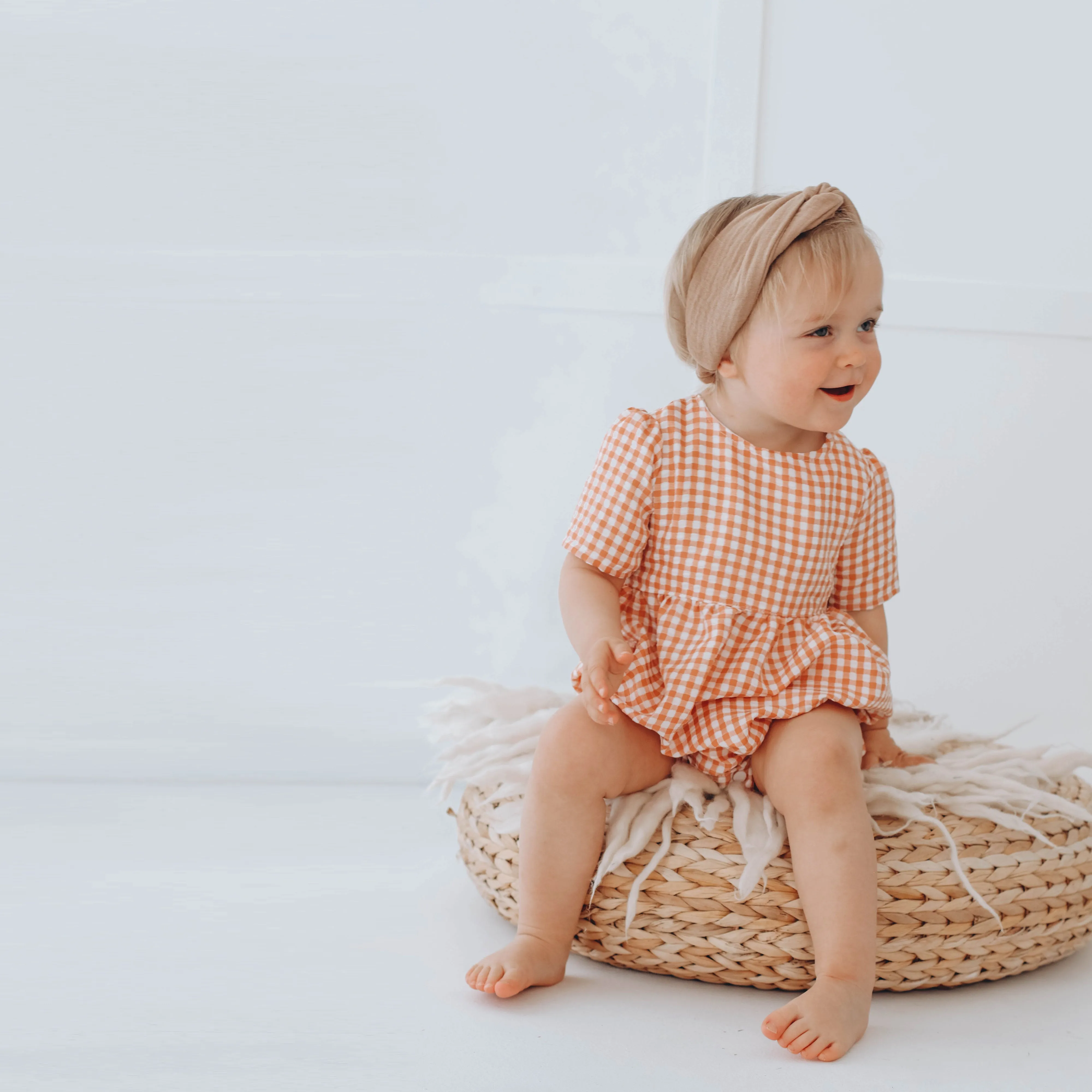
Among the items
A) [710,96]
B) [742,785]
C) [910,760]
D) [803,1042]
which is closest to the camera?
[803,1042]

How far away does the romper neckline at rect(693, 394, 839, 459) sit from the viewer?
1140 mm

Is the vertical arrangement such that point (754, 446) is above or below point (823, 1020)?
above

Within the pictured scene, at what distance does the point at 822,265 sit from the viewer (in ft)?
3.48

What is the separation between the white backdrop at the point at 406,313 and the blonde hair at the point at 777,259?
23.2 inches

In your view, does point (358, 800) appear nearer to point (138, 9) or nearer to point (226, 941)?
point (226, 941)

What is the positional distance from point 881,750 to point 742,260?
514 millimetres

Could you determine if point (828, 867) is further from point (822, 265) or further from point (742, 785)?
point (822, 265)

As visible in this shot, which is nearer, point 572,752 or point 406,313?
point 572,752

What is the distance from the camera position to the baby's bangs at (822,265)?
3.48 feet

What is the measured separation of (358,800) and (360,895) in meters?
0.42

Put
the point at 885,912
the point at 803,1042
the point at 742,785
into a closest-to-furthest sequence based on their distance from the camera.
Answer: the point at 803,1042
the point at 885,912
the point at 742,785

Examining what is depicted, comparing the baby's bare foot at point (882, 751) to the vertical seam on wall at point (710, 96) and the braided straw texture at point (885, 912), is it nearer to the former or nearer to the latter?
the braided straw texture at point (885, 912)

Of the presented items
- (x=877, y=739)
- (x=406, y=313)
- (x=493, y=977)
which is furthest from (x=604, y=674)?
(x=406, y=313)

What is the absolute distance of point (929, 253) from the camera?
178 cm
